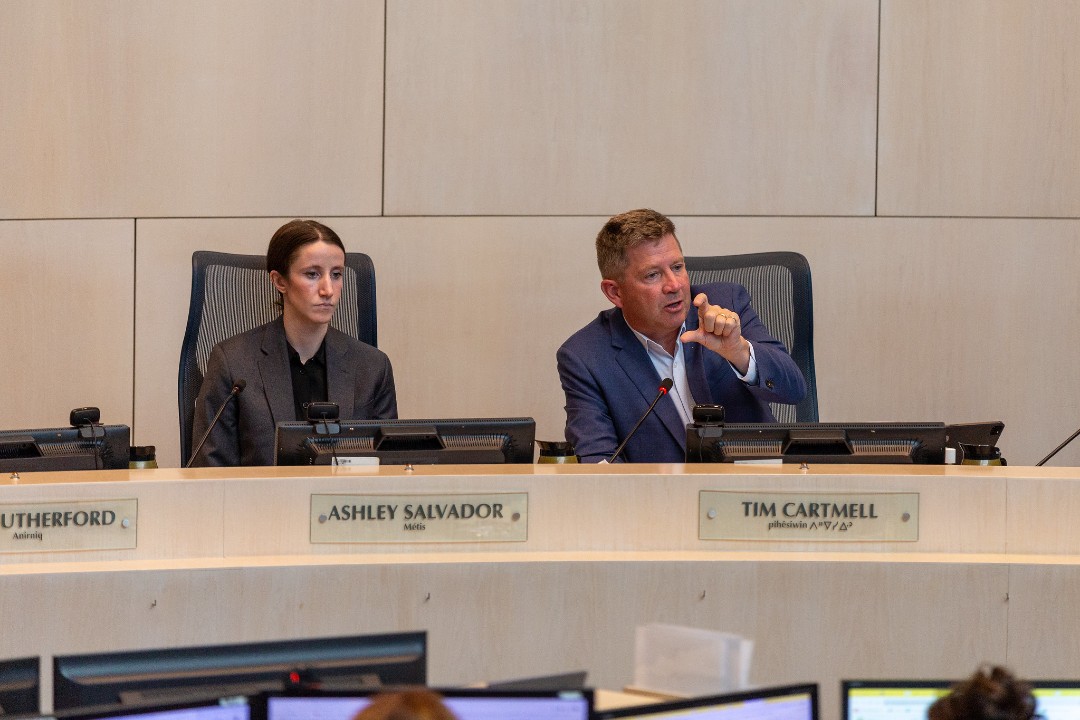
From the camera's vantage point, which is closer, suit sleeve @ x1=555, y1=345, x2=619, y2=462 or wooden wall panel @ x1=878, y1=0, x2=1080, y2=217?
suit sleeve @ x1=555, y1=345, x2=619, y2=462

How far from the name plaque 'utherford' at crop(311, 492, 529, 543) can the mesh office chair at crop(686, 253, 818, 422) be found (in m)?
1.27

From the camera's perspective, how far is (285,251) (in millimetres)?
3178

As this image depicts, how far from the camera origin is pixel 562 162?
3939 millimetres

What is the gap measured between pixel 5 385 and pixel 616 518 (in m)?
2.66

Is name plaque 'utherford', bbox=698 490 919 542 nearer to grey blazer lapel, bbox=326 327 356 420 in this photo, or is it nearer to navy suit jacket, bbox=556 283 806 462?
navy suit jacket, bbox=556 283 806 462

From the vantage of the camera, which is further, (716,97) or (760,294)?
(716,97)

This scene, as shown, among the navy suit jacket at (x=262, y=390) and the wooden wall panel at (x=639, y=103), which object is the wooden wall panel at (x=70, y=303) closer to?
the wooden wall panel at (x=639, y=103)

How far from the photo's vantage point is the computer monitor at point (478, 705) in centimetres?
116

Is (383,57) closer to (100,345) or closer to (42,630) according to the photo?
(100,345)

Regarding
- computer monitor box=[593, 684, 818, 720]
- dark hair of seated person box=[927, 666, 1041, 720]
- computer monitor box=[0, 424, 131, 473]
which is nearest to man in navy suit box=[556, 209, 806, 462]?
computer monitor box=[0, 424, 131, 473]

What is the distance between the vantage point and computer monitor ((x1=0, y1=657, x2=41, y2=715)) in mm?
1292

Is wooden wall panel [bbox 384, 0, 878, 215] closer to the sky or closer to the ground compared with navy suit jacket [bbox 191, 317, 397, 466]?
closer to the sky

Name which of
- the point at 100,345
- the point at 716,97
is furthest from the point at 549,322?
the point at 100,345

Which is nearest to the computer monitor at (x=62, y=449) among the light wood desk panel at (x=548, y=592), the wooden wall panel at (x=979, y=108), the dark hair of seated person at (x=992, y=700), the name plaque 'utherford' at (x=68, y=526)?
the light wood desk panel at (x=548, y=592)
